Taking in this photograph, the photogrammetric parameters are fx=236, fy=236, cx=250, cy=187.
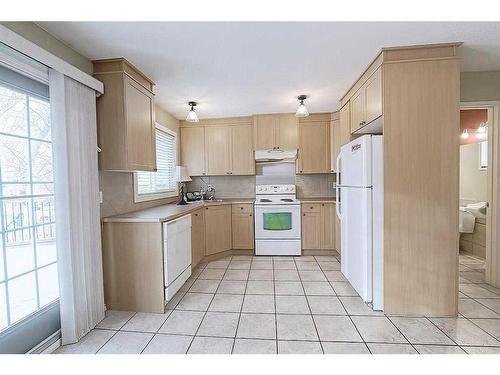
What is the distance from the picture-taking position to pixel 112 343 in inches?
72.1

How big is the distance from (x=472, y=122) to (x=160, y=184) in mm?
5085

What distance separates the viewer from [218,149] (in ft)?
13.9

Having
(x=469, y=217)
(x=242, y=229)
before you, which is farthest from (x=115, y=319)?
(x=469, y=217)

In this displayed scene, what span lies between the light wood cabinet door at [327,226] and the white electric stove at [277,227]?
1.31 feet

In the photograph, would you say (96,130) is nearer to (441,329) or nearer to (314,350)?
(314,350)

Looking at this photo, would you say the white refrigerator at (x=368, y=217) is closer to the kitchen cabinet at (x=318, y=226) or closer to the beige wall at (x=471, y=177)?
the kitchen cabinet at (x=318, y=226)

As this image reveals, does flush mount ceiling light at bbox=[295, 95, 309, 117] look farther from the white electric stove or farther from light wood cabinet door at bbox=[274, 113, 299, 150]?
the white electric stove

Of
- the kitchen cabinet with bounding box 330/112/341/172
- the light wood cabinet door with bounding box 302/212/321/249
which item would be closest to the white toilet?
the kitchen cabinet with bounding box 330/112/341/172

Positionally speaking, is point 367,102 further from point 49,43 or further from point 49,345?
point 49,345

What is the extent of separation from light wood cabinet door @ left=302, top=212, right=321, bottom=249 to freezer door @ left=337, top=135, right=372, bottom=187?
1207 mm

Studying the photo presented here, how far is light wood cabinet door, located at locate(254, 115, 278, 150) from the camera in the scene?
405 cm

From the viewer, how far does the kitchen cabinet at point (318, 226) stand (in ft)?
12.8

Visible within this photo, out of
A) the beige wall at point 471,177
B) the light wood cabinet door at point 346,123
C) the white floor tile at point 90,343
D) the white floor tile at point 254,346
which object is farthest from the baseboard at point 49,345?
the beige wall at point 471,177

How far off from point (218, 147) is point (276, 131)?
3.49 ft
